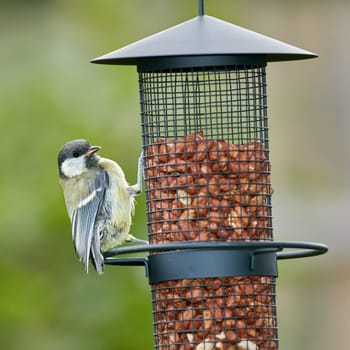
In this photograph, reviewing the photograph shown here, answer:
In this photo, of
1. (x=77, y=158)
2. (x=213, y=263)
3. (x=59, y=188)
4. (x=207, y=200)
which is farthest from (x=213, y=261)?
(x=59, y=188)

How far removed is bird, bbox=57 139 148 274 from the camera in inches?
294

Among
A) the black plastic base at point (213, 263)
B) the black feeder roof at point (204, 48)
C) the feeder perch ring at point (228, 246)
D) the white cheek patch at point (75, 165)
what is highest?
the black feeder roof at point (204, 48)

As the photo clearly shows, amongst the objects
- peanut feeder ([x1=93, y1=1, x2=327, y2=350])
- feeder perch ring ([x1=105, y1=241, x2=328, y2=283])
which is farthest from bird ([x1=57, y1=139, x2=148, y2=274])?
feeder perch ring ([x1=105, y1=241, x2=328, y2=283])

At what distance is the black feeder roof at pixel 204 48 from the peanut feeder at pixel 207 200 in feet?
0.04

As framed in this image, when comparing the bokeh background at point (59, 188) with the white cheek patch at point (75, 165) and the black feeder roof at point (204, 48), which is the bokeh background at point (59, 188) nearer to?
the white cheek patch at point (75, 165)

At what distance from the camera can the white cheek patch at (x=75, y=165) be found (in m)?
7.91

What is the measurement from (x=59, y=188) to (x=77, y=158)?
5.46 ft

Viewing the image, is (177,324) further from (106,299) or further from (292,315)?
(292,315)

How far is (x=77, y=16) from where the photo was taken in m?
11.1

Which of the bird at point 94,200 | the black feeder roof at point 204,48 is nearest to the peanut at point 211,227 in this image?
the black feeder roof at point 204,48

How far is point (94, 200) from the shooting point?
7.68 meters

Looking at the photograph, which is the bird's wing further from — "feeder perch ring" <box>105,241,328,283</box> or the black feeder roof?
the black feeder roof

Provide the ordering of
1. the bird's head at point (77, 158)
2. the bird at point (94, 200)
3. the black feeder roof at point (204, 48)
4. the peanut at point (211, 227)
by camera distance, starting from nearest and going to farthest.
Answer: the black feeder roof at point (204, 48)
the peanut at point (211, 227)
the bird at point (94, 200)
the bird's head at point (77, 158)

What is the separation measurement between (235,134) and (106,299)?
3.07 m
